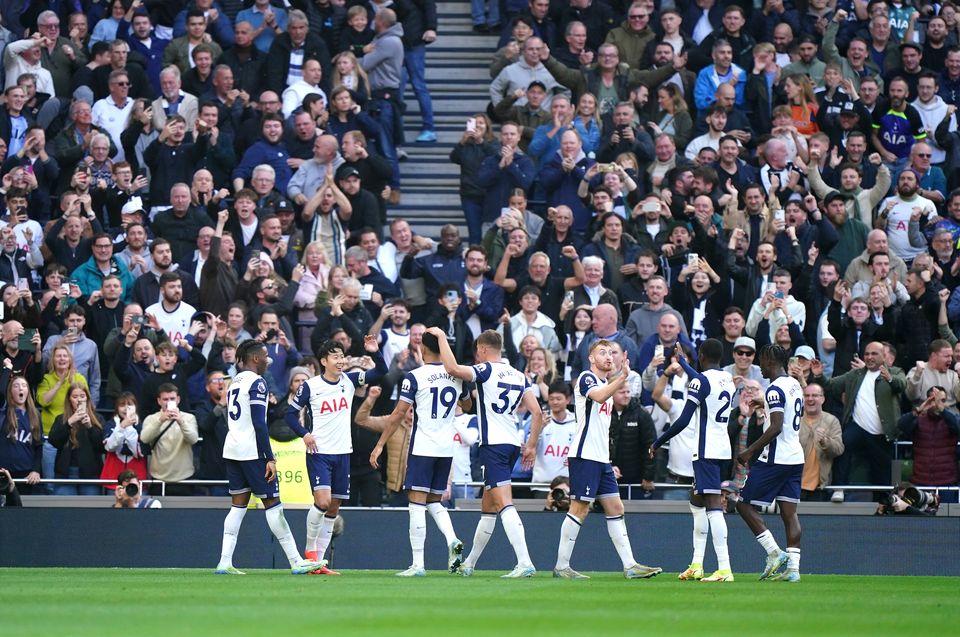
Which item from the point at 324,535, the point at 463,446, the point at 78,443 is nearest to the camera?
the point at 324,535

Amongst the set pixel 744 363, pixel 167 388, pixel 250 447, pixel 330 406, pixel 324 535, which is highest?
pixel 744 363

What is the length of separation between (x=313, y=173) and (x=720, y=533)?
975 centimetres

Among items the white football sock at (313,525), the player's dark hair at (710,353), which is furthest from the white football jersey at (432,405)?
the player's dark hair at (710,353)

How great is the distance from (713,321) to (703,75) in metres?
5.06

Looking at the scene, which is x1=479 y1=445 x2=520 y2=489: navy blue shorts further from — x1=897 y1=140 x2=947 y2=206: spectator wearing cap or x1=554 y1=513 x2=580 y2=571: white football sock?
x1=897 y1=140 x2=947 y2=206: spectator wearing cap

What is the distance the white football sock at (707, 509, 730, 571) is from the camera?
16266 millimetres

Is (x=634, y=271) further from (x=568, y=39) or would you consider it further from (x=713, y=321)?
(x=568, y=39)

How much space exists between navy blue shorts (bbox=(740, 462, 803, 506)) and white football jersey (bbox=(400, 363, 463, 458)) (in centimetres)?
315

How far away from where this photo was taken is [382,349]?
21.4 meters

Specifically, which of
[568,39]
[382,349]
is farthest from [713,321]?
[568,39]

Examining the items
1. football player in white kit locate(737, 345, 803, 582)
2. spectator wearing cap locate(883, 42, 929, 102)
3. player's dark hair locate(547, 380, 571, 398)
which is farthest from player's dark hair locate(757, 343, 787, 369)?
spectator wearing cap locate(883, 42, 929, 102)

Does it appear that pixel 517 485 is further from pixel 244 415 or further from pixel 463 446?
pixel 244 415

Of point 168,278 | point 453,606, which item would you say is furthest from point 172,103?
point 453,606

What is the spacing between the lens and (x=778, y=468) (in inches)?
649
